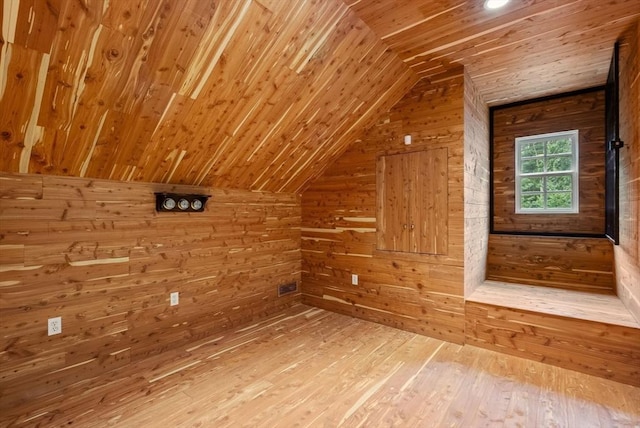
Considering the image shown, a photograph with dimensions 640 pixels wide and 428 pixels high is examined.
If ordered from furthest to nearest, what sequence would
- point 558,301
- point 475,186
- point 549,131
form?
1. point 549,131
2. point 475,186
3. point 558,301

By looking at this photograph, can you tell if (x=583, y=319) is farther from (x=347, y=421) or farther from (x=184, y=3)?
(x=184, y=3)

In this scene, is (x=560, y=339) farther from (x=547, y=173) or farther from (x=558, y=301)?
(x=547, y=173)

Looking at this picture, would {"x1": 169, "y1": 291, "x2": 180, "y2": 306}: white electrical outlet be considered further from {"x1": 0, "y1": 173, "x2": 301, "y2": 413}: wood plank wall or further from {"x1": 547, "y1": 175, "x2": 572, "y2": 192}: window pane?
{"x1": 547, "y1": 175, "x2": 572, "y2": 192}: window pane

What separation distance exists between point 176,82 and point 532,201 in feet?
14.2

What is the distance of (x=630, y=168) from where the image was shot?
2410mm

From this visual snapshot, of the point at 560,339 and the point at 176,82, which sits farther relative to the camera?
the point at 560,339

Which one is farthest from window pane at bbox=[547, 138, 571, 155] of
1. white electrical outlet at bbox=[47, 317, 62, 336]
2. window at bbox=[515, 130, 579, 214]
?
white electrical outlet at bbox=[47, 317, 62, 336]

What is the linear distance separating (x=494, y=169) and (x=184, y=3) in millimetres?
4073

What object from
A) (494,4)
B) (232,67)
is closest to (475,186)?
(494,4)

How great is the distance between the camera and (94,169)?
2369mm

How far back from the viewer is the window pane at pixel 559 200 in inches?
149

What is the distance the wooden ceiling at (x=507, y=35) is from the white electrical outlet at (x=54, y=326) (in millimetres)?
3149

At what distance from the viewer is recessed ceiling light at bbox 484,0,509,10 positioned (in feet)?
6.79

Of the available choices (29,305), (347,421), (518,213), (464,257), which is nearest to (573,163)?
(518,213)
